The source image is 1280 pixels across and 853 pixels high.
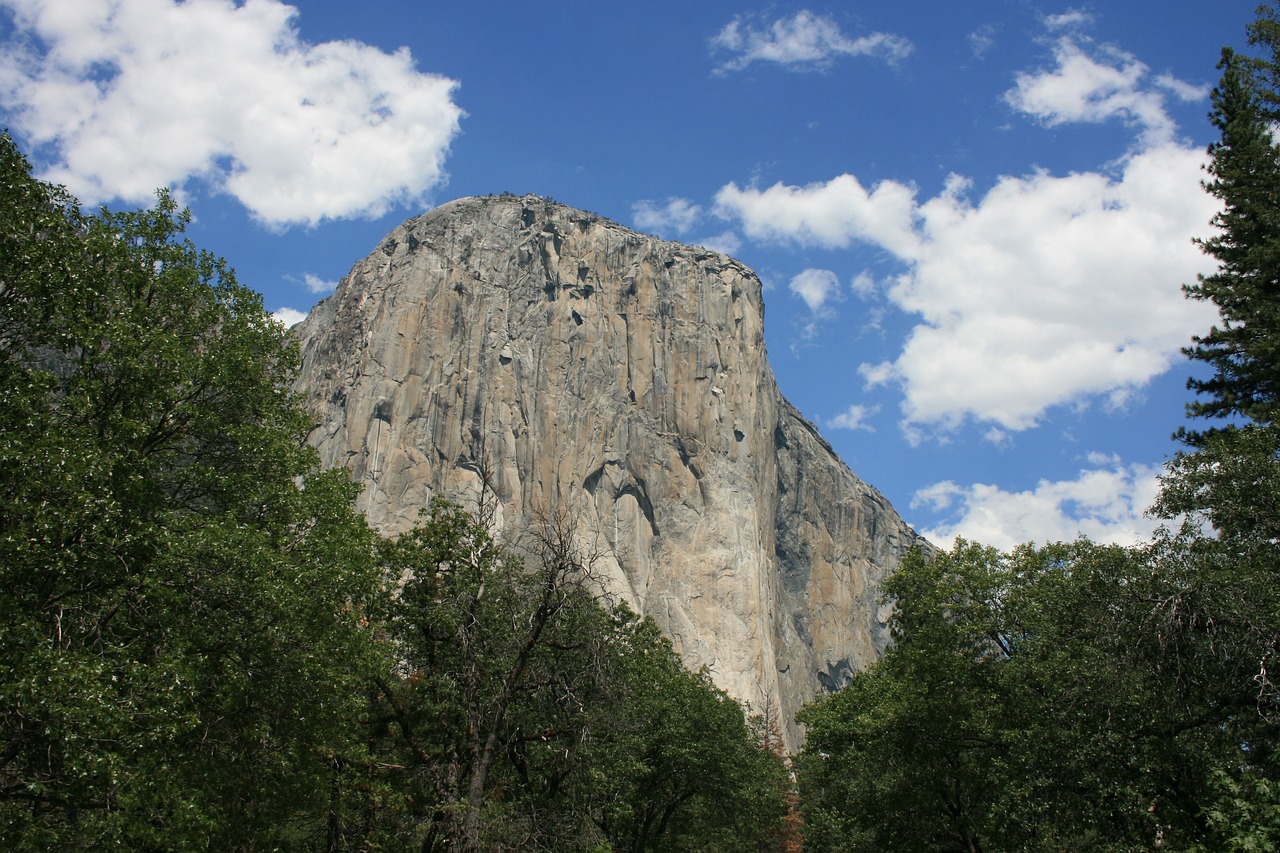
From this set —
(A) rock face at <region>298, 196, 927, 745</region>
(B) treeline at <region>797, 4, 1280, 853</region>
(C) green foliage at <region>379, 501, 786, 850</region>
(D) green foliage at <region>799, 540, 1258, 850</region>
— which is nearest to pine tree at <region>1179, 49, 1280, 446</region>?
(B) treeline at <region>797, 4, 1280, 853</region>

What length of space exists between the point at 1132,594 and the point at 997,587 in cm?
680

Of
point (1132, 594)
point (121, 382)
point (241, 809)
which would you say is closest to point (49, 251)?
point (121, 382)

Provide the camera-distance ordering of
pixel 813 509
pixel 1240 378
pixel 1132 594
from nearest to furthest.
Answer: pixel 1132 594
pixel 1240 378
pixel 813 509

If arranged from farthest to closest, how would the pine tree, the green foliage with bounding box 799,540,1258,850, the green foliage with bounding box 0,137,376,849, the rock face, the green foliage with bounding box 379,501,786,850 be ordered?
1. the rock face
2. the pine tree
3. the green foliage with bounding box 379,501,786,850
4. the green foliage with bounding box 799,540,1258,850
5. the green foliage with bounding box 0,137,376,849

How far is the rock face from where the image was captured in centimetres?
8238

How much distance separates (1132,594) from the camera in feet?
41.0

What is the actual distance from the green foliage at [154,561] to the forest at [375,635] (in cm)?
5

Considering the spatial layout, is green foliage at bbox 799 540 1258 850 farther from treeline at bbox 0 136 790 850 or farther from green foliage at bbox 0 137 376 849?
green foliage at bbox 0 137 376 849

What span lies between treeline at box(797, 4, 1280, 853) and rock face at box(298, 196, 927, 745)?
5572 centimetres

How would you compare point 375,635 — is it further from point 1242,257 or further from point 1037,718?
point 1242,257

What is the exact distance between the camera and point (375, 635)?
59.0 ft

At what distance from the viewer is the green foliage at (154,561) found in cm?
1151

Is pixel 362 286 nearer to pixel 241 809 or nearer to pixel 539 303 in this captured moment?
pixel 539 303

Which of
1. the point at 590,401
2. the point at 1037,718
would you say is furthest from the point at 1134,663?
the point at 590,401
